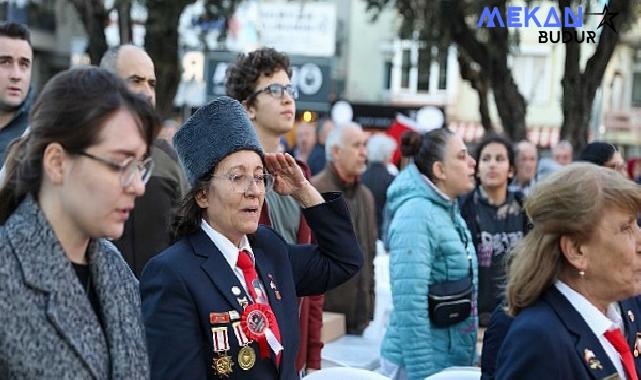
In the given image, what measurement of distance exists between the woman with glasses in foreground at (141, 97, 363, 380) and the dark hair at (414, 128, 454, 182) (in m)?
1.84

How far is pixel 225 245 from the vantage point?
3166 millimetres

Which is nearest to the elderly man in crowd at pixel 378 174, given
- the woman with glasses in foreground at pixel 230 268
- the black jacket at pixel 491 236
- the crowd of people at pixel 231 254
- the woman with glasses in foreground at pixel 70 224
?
the black jacket at pixel 491 236

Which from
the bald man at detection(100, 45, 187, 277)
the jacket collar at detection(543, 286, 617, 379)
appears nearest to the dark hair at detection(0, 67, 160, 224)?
the jacket collar at detection(543, 286, 617, 379)

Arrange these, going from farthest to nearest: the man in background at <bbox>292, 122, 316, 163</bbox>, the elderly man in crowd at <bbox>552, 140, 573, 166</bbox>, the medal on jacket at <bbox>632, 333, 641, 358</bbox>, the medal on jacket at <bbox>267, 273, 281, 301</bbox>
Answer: the man in background at <bbox>292, 122, 316, 163</bbox>, the elderly man in crowd at <bbox>552, 140, 573, 166</bbox>, the medal on jacket at <bbox>267, 273, 281, 301</bbox>, the medal on jacket at <bbox>632, 333, 641, 358</bbox>

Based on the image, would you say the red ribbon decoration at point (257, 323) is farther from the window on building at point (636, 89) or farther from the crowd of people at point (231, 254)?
the window on building at point (636, 89)

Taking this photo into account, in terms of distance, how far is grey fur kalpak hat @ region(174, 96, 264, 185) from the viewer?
316 cm

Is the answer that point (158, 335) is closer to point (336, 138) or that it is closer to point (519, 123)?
point (336, 138)

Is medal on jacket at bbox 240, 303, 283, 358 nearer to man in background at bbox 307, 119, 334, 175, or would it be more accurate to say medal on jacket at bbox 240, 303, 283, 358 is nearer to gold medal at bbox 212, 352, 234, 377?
gold medal at bbox 212, 352, 234, 377

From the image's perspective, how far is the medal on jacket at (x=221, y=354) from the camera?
292cm

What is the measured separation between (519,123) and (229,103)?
14.7m

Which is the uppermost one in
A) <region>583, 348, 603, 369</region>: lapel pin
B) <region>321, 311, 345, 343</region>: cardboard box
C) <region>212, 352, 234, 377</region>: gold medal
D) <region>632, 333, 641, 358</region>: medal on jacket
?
<region>583, 348, 603, 369</region>: lapel pin

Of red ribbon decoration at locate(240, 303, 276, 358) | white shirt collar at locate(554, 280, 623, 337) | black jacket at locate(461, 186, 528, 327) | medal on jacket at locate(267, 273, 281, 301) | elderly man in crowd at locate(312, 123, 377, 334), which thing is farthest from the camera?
elderly man in crowd at locate(312, 123, 377, 334)

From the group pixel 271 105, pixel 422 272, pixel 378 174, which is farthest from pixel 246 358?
pixel 378 174

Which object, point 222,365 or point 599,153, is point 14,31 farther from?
point 599,153
